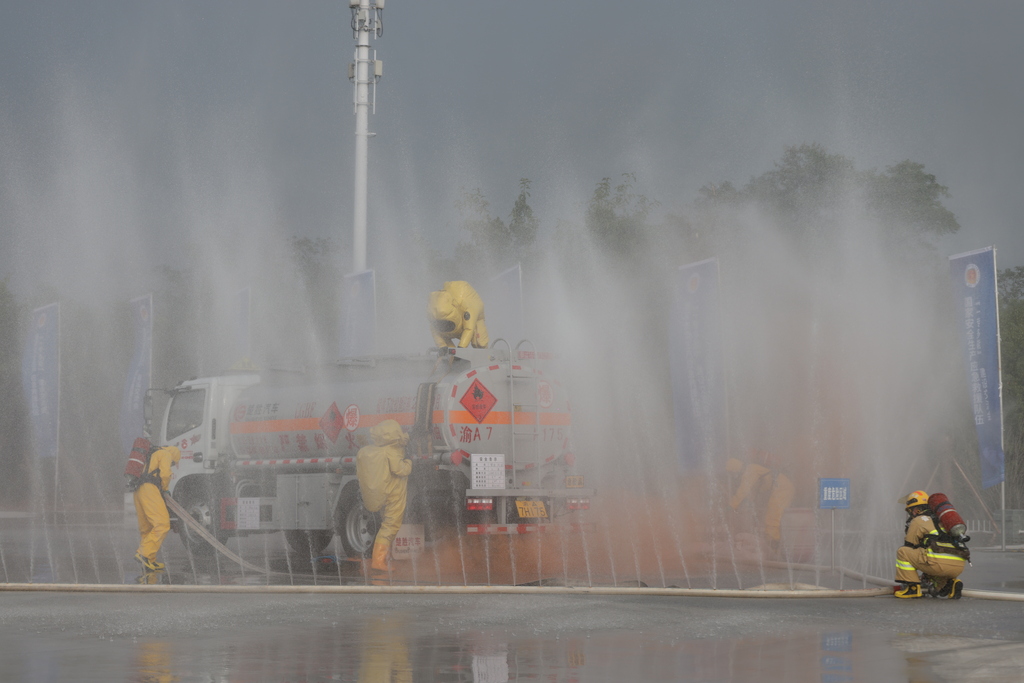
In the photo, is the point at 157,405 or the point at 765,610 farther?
the point at 157,405

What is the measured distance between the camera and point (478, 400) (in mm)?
16562

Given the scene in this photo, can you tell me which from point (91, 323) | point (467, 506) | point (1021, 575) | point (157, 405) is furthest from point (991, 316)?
point (91, 323)

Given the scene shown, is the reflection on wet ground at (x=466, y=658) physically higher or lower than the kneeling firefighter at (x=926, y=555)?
lower

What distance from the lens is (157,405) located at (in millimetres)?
22000

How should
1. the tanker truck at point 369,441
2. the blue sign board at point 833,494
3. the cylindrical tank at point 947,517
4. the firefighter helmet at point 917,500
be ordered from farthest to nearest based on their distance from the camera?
the tanker truck at point 369,441 < the blue sign board at point 833,494 < the firefighter helmet at point 917,500 < the cylindrical tank at point 947,517

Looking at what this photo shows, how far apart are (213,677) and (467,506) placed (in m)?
8.17

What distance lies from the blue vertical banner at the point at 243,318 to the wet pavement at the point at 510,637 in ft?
40.9

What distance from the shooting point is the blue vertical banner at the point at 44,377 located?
80.8ft

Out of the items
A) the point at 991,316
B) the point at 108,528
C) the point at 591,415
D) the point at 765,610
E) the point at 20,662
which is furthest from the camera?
the point at 108,528

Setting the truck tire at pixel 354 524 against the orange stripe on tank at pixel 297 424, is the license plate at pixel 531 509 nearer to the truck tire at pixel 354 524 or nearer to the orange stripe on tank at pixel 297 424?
the orange stripe on tank at pixel 297 424

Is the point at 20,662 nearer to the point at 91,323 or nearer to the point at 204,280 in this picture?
the point at 204,280

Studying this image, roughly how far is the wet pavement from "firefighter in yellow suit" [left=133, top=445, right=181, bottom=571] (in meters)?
2.22

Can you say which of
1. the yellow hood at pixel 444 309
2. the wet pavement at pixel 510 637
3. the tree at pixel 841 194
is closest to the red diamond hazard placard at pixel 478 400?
the yellow hood at pixel 444 309

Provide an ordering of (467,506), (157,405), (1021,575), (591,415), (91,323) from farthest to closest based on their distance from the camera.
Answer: (91,323), (157,405), (591,415), (1021,575), (467,506)
